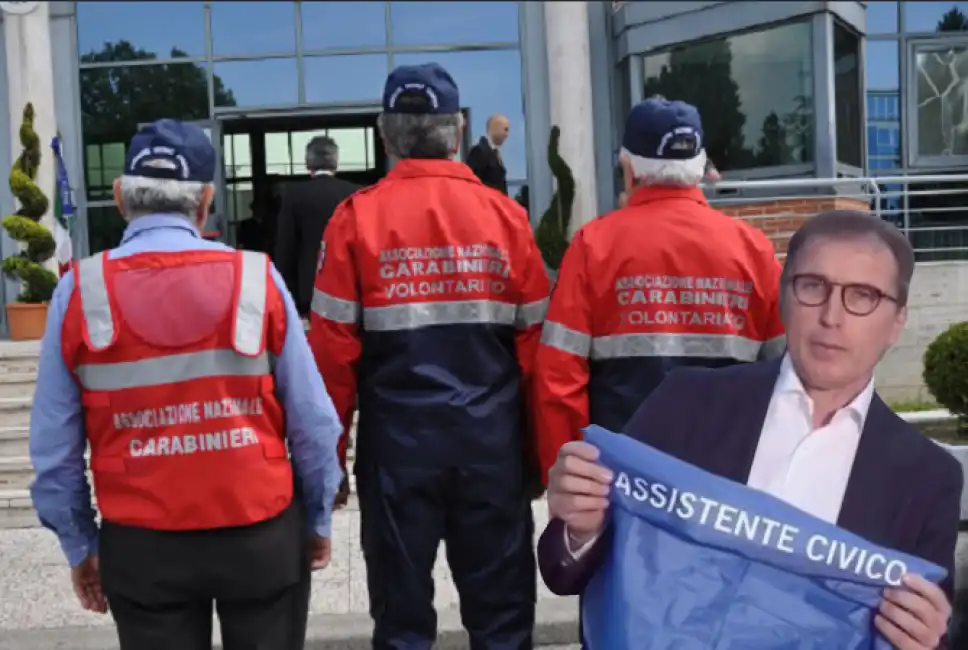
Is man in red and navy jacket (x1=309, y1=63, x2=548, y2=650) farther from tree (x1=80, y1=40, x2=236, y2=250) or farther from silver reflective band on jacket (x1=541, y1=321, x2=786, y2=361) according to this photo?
tree (x1=80, y1=40, x2=236, y2=250)

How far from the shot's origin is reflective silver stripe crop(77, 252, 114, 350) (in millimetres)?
2539

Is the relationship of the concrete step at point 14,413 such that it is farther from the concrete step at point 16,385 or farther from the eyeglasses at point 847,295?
the eyeglasses at point 847,295

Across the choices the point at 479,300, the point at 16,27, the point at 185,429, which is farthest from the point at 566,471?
the point at 16,27

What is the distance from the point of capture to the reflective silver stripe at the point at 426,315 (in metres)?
3.45

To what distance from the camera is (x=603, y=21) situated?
1445 centimetres

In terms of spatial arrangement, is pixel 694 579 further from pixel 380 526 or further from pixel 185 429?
pixel 380 526

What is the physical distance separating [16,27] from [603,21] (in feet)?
23.8

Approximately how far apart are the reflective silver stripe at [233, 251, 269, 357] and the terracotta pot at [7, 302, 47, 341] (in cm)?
956

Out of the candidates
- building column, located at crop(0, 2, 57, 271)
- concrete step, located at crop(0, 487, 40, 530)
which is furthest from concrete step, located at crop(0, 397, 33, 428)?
building column, located at crop(0, 2, 57, 271)

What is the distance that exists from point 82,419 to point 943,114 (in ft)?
46.0

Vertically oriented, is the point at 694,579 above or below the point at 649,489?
below

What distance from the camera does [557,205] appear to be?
43.1ft

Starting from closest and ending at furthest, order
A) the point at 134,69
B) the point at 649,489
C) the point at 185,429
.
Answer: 1. the point at 649,489
2. the point at 185,429
3. the point at 134,69

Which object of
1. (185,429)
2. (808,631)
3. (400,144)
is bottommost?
(808,631)
